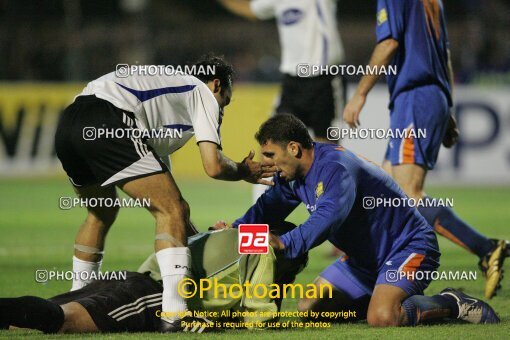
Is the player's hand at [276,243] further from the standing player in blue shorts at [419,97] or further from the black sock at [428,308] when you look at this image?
the standing player in blue shorts at [419,97]

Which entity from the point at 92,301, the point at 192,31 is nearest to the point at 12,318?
the point at 92,301

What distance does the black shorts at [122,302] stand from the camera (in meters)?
4.50

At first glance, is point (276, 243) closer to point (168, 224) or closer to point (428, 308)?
point (168, 224)

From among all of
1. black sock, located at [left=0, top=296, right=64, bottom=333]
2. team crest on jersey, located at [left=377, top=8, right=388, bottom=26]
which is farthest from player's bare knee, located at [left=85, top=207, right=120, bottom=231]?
team crest on jersey, located at [left=377, top=8, right=388, bottom=26]

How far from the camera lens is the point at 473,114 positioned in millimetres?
15289

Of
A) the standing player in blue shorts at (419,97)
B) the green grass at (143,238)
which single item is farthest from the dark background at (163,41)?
the standing player in blue shorts at (419,97)

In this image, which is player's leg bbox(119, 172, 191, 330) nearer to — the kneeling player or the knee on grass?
the kneeling player

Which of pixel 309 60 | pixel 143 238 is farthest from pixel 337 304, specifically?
pixel 143 238

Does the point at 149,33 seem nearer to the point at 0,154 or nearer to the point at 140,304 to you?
the point at 0,154

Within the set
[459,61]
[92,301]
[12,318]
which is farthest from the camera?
[459,61]

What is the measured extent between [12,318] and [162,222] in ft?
2.97

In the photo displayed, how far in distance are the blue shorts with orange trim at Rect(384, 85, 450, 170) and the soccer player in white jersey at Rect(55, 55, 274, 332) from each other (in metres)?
1.48

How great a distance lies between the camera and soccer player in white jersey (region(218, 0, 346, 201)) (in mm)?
8211

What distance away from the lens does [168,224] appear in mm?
4680
